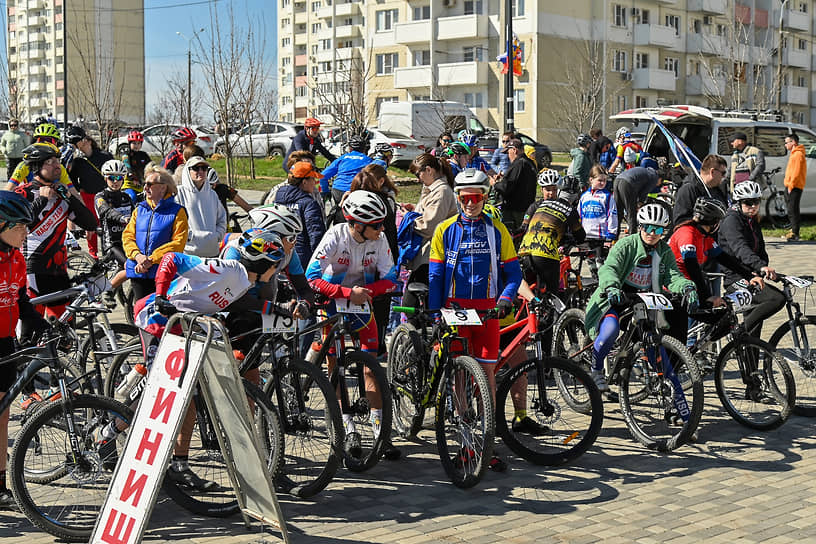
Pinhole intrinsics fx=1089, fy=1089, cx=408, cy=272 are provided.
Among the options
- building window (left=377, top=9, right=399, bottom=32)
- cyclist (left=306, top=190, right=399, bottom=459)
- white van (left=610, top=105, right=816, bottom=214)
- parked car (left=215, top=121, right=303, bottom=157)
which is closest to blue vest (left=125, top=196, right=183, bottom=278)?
cyclist (left=306, top=190, right=399, bottom=459)

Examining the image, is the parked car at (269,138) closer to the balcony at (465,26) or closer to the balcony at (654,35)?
the balcony at (465,26)

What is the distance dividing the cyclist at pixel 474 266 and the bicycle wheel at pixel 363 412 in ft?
2.36

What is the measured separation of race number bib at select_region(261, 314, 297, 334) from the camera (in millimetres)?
6656

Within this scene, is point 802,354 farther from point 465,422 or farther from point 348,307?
point 348,307

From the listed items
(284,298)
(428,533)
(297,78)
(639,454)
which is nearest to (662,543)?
(428,533)

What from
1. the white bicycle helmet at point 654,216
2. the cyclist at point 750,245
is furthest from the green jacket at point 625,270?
the cyclist at point 750,245

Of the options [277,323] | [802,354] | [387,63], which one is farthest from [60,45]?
[277,323]

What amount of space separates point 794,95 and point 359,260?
237 ft

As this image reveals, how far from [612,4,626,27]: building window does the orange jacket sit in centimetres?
4467

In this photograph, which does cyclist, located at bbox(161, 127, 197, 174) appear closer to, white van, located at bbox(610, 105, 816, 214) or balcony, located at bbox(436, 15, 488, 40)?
white van, located at bbox(610, 105, 816, 214)

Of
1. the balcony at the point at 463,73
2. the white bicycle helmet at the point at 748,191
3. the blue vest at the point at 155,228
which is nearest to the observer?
the blue vest at the point at 155,228

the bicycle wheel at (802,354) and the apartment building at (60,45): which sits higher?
the apartment building at (60,45)

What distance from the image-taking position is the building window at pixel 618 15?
63569mm

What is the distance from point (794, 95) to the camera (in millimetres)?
73875
